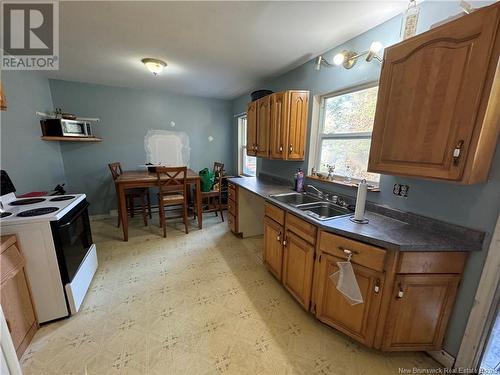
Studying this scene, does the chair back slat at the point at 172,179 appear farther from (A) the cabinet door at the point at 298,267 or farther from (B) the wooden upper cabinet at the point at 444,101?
(B) the wooden upper cabinet at the point at 444,101

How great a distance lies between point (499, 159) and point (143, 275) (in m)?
2.99

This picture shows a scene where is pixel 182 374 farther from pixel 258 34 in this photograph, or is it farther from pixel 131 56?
pixel 131 56

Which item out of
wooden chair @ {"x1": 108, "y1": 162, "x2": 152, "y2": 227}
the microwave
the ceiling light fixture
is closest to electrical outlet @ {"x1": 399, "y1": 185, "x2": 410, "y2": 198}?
the ceiling light fixture

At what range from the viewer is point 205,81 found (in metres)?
3.21

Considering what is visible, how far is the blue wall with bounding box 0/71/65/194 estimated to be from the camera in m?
2.14

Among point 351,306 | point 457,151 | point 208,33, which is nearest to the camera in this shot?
point 457,151

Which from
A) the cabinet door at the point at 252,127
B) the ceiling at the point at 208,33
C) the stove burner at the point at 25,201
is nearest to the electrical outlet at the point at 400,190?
the ceiling at the point at 208,33

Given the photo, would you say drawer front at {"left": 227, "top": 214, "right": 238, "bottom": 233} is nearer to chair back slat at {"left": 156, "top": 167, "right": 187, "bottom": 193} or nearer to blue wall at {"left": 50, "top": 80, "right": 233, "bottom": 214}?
chair back slat at {"left": 156, "top": 167, "right": 187, "bottom": 193}

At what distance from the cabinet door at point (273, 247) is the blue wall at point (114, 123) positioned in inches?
115

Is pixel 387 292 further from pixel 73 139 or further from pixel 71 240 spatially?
pixel 73 139

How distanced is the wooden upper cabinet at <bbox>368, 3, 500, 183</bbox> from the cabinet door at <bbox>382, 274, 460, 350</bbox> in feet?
2.14

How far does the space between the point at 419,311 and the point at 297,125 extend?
1.95m

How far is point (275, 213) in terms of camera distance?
2.00 m

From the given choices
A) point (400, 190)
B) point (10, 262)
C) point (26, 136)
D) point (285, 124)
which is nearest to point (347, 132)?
point (285, 124)
